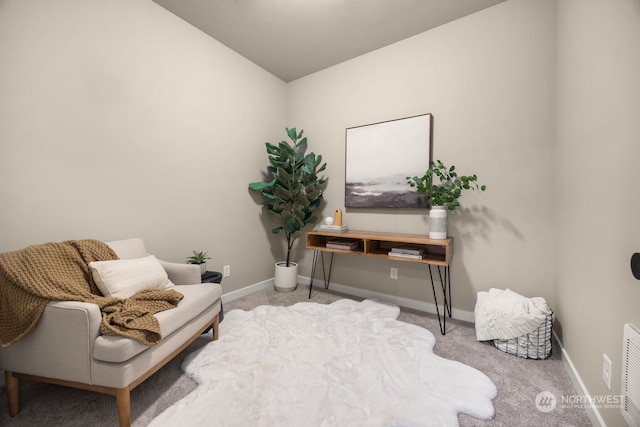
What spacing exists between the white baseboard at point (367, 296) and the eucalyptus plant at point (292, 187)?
503 mm

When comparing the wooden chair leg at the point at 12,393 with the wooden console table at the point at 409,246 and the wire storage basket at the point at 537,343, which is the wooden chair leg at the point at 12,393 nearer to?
the wooden console table at the point at 409,246

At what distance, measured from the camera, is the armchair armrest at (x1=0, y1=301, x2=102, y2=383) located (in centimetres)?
106

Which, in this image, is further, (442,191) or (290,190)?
(290,190)

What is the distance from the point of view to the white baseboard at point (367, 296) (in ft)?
7.42

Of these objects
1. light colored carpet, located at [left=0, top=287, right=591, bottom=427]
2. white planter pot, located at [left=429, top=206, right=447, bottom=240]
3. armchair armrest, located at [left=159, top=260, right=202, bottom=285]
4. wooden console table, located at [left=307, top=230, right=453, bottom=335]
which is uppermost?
white planter pot, located at [left=429, top=206, right=447, bottom=240]

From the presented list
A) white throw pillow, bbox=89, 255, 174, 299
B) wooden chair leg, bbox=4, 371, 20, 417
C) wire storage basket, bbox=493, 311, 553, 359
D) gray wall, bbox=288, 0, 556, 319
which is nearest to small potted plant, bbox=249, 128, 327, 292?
gray wall, bbox=288, 0, 556, 319

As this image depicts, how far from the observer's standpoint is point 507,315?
1.72m

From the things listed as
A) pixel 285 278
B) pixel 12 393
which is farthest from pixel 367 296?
pixel 12 393

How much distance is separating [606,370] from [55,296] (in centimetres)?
246

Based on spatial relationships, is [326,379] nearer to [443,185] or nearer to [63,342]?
[63,342]

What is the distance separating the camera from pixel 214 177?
2.57 m

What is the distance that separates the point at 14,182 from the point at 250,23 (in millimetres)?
2165

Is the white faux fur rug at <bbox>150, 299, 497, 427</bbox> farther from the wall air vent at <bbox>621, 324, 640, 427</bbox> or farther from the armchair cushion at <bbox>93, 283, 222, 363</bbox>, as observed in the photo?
the wall air vent at <bbox>621, 324, 640, 427</bbox>

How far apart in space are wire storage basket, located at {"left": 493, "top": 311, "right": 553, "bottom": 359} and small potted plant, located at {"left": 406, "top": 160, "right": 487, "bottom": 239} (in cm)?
85
